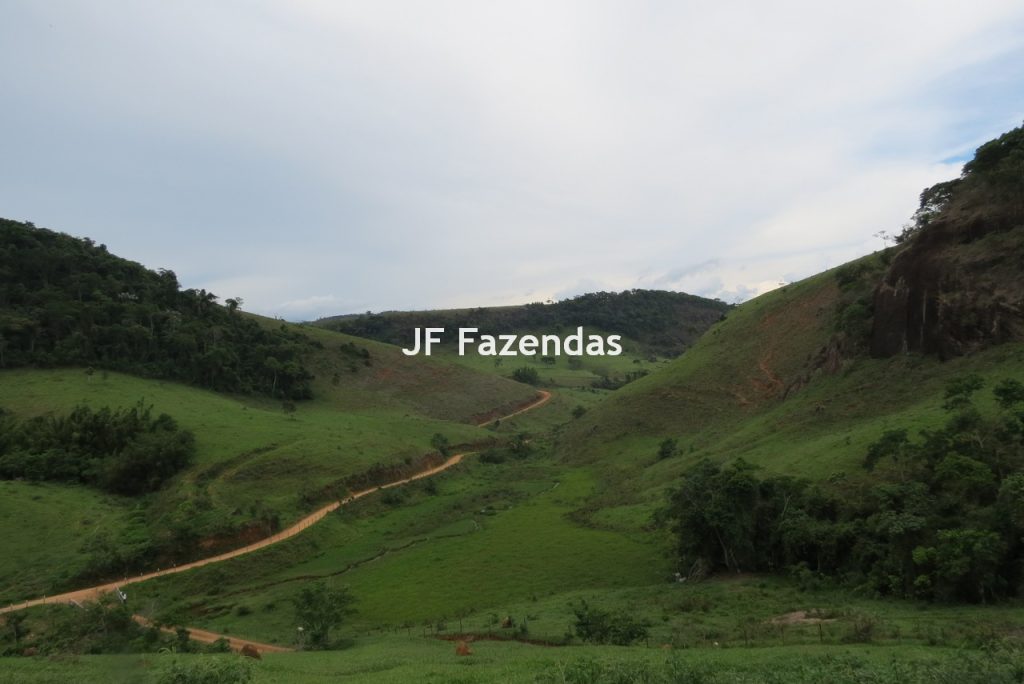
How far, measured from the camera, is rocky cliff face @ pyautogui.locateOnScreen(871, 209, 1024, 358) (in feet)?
120

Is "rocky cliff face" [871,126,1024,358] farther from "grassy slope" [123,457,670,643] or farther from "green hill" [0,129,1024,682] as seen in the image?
"grassy slope" [123,457,670,643]

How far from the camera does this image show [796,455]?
1390 inches

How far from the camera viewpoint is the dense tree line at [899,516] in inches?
772

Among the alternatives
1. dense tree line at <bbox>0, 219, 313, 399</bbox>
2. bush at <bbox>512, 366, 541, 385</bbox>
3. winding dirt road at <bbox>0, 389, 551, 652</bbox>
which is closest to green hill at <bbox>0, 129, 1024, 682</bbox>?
winding dirt road at <bbox>0, 389, 551, 652</bbox>

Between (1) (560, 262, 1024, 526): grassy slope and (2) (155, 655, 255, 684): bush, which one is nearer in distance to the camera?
(2) (155, 655, 255, 684): bush

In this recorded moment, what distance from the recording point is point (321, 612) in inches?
905

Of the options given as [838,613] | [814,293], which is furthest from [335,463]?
[814,293]

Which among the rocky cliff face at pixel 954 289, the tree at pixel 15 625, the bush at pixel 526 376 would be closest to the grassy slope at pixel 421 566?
the tree at pixel 15 625

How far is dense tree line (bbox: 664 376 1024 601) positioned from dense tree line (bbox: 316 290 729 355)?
127927 mm

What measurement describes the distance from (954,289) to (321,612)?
41.8 meters

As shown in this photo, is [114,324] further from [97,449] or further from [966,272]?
[966,272]

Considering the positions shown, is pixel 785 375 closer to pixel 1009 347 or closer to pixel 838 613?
pixel 1009 347

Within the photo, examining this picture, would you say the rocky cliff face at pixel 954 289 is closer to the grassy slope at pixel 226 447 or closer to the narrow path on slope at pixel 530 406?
the grassy slope at pixel 226 447

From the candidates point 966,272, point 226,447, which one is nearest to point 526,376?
point 226,447
